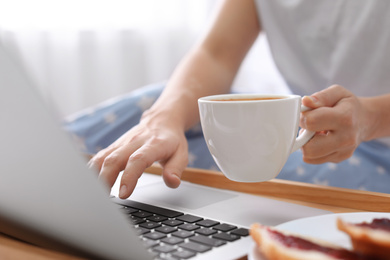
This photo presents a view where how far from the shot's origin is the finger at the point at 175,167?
542 mm

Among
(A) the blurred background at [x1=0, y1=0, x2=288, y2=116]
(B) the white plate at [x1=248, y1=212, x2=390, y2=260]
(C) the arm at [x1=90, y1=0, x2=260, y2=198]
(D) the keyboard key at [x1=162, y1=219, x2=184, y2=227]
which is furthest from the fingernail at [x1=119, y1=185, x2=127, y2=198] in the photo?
(A) the blurred background at [x1=0, y1=0, x2=288, y2=116]

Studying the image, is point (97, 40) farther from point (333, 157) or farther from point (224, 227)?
point (224, 227)

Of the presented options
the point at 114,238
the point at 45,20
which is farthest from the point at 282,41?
the point at 45,20

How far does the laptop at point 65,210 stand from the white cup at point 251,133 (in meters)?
0.06

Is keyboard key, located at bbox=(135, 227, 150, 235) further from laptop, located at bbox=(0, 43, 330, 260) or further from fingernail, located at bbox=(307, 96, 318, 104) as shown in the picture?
fingernail, located at bbox=(307, 96, 318, 104)

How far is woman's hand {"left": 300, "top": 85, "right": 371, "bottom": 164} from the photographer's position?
49 centimetres

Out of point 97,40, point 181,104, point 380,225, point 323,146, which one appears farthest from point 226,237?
point 97,40

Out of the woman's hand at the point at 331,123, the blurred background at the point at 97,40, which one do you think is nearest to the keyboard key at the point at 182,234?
the woman's hand at the point at 331,123

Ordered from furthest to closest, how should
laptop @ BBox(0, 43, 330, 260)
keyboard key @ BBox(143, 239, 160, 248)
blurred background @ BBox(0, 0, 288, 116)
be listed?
1. blurred background @ BBox(0, 0, 288, 116)
2. keyboard key @ BBox(143, 239, 160, 248)
3. laptop @ BBox(0, 43, 330, 260)

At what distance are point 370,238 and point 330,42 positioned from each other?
82 centimetres

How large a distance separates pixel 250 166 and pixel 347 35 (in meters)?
0.66

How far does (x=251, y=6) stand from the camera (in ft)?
3.52

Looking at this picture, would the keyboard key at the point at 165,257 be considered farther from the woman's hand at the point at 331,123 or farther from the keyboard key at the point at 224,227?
the woman's hand at the point at 331,123

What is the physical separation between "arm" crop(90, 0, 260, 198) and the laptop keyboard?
8cm
